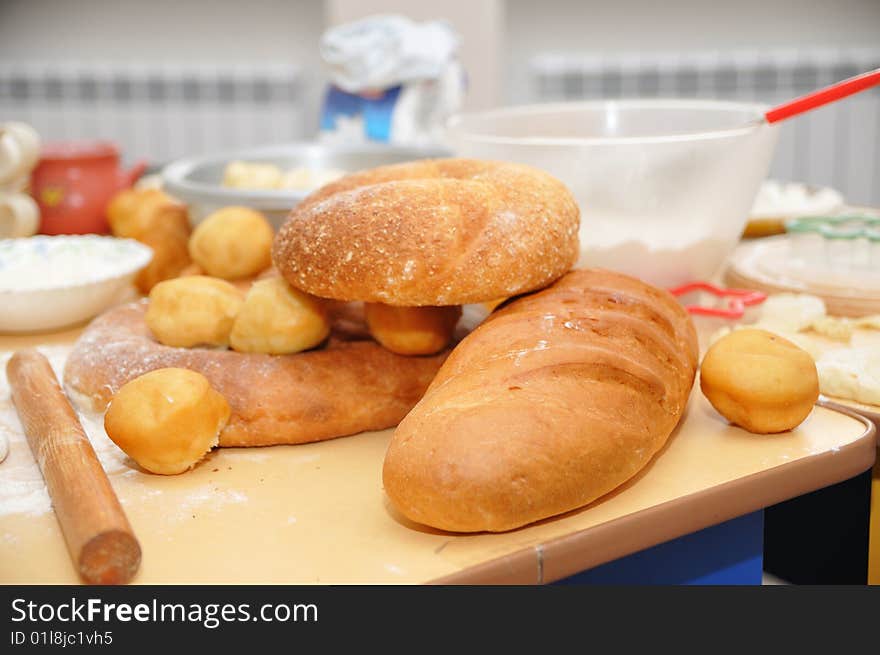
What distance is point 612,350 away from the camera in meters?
0.76

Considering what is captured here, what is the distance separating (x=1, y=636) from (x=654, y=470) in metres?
0.49

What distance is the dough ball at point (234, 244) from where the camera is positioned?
1.13 meters

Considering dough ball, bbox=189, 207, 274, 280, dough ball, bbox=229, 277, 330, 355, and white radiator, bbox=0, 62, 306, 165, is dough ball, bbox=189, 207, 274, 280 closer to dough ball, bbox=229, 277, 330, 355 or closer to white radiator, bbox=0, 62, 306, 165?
dough ball, bbox=229, 277, 330, 355

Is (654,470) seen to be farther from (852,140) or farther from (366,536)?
(852,140)

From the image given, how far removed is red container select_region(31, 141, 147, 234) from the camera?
1.61 meters

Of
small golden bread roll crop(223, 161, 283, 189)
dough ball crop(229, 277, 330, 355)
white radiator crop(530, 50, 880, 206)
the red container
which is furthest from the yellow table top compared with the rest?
white radiator crop(530, 50, 880, 206)

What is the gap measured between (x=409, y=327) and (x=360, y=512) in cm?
22

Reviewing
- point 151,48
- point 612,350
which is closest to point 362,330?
point 612,350

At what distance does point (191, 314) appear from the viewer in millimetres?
928

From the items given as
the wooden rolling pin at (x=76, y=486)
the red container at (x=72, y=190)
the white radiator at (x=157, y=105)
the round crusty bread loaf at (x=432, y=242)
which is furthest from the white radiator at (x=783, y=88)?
the wooden rolling pin at (x=76, y=486)

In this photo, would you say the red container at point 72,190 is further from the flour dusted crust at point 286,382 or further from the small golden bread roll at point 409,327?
the small golden bread roll at point 409,327

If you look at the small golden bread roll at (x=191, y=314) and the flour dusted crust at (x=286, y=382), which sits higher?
the small golden bread roll at (x=191, y=314)

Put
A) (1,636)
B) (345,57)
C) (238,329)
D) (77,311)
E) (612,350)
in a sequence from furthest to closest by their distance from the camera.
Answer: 1. (345,57)
2. (77,311)
3. (238,329)
4. (612,350)
5. (1,636)

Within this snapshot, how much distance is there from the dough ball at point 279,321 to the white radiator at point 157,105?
2.87 m
